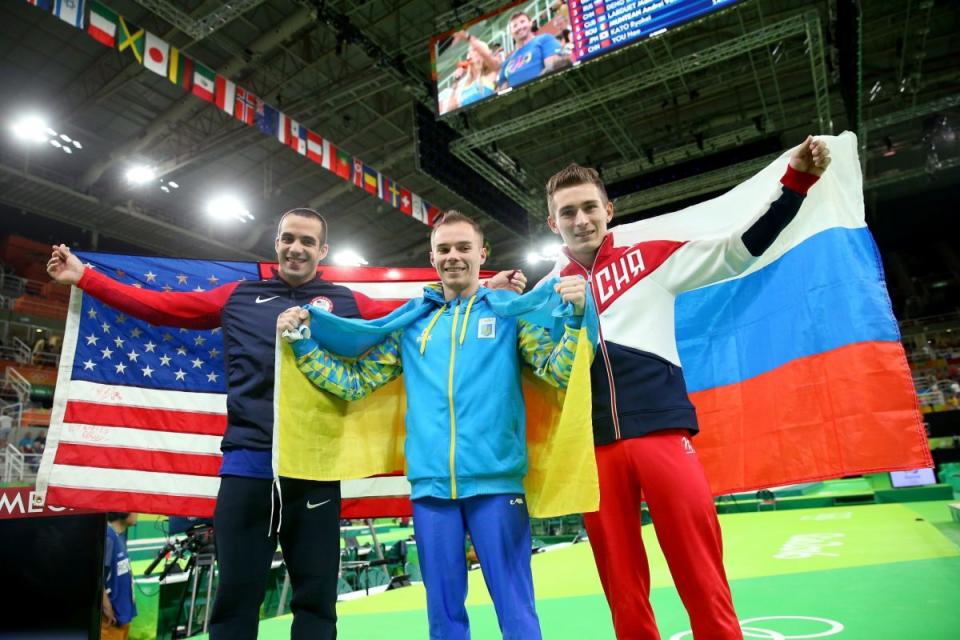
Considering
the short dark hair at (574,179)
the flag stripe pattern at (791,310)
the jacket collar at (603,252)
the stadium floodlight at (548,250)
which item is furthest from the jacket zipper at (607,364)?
the stadium floodlight at (548,250)

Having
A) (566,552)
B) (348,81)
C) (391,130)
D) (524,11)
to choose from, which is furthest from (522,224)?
(566,552)

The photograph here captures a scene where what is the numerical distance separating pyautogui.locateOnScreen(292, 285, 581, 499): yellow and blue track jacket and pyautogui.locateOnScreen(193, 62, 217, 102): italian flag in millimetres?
7081

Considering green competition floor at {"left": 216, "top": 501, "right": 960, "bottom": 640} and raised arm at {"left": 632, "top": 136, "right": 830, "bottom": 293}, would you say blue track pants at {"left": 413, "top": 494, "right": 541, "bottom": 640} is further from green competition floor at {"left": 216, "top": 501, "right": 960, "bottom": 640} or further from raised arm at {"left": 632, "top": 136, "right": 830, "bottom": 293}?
green competition floor at {"left": 216, "top": 501, "right": 960, "bottom": 640}

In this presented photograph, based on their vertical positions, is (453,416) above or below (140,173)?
below

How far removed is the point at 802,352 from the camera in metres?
2.24

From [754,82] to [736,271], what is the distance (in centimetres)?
1225

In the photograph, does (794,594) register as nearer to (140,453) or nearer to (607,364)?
(607,364)

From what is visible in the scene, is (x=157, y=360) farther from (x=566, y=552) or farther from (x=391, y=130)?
(x=391, y=130)

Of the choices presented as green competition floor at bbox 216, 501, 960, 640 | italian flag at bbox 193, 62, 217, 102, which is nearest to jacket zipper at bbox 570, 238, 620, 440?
green competition floor at bbox 216, 501, 960, 640

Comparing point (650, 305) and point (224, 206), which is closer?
point (650, 305)

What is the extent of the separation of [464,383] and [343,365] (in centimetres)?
52

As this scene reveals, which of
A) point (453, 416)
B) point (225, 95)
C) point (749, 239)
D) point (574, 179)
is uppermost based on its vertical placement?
point (225, 95)

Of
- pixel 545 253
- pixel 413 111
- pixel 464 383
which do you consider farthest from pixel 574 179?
pixel 545 253

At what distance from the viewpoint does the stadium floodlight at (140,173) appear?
502 inches
